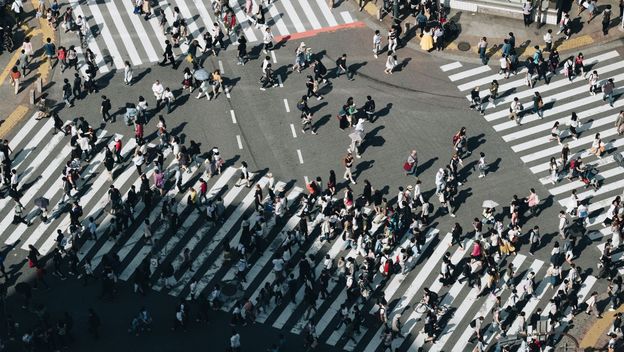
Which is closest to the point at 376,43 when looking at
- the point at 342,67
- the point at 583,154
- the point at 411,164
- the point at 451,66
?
the point at 342,67

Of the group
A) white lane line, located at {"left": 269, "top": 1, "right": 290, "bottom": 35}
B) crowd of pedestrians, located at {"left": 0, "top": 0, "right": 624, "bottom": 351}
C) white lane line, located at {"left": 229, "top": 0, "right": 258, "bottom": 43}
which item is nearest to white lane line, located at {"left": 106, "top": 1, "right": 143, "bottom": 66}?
crowd of pedestrians, located at {"left": 0, "top": 0, "right": 624, "bottom": 351}

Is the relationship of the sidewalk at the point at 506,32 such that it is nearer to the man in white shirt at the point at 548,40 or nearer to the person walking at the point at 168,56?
the man in white shirt at the point at 548,40

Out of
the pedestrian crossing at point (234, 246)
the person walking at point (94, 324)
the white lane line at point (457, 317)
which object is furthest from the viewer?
the pedestrian crossing at point (234, 246)

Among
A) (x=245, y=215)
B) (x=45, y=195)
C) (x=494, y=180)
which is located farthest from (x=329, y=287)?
(x=45, y=195)

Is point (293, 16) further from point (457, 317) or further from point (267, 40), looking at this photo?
point (457, 317)

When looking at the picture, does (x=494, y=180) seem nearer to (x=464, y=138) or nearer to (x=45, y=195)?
(x=464, y=138)

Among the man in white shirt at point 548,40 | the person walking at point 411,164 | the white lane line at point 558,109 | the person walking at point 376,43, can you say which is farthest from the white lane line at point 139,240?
the man in white shirt at point 548,40

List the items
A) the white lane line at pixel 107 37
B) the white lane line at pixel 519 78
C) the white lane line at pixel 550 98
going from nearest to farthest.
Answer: the white lane line at pixel 550 98
the white lane line at pixel 519 78
the white lane line at pixel 107 37
